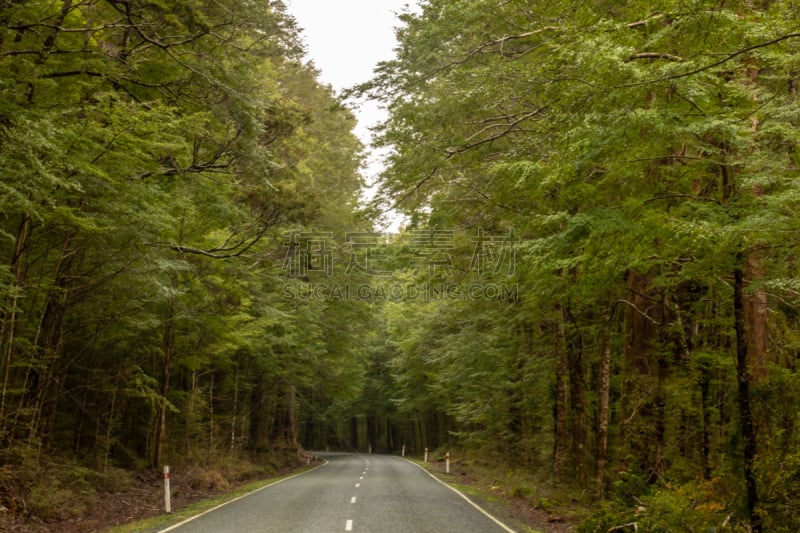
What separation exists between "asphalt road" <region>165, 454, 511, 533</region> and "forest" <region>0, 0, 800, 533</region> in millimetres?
3021

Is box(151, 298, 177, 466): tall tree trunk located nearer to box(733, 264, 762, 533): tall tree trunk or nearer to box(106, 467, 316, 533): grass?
box(106, 467, 316, 533): grass

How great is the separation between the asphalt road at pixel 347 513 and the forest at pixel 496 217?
3.02m

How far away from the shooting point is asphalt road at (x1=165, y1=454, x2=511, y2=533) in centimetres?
1029

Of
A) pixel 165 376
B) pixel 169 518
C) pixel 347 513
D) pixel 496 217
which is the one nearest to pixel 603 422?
pixel 496 217

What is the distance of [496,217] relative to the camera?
46.2 feet

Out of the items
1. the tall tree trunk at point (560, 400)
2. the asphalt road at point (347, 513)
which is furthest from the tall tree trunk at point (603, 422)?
the asphalt road at point (347, 513)

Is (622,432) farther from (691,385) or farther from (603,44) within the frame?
(603,44)

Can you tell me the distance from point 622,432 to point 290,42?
11710mm

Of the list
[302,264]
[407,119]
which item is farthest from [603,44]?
[302,264]

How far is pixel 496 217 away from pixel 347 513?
315 inches

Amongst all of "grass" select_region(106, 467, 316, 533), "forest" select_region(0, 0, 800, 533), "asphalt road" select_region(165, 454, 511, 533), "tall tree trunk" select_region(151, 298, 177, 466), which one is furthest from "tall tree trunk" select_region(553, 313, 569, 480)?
"tall tree trunk" select_region(151, 298, 177, 466)

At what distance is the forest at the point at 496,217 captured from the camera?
6.80 metres

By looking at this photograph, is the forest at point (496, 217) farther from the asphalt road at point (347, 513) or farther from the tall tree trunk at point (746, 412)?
the asphalt road at point (347, 513)

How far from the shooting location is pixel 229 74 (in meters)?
12.4
